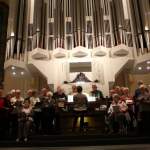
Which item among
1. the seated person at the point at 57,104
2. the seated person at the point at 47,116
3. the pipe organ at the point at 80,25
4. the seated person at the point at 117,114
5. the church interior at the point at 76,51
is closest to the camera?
the seated person at the point at 117,114

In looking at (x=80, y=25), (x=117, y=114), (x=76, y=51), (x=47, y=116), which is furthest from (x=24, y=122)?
(x=80, y=25)

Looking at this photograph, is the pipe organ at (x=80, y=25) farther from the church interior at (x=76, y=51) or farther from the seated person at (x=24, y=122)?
the seated person at (x=24, y=122)

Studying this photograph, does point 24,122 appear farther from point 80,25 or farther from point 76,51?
point 80,25

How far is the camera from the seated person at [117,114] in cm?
830

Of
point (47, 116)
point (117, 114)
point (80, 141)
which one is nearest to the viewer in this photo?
point (80, 141)

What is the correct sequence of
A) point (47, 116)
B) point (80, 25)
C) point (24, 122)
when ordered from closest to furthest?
point (24, 122)
point (47, 116)
point (80, 25)

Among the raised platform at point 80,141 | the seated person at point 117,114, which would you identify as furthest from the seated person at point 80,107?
the raised platform at point 80,141

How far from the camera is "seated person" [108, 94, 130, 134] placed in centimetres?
830

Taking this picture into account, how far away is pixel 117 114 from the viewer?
27.4ft

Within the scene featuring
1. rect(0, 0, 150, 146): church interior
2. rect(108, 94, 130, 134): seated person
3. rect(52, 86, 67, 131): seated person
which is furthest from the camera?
rect(0, 0, 150, 146): church interior

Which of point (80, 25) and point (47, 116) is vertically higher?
point (80, 25)

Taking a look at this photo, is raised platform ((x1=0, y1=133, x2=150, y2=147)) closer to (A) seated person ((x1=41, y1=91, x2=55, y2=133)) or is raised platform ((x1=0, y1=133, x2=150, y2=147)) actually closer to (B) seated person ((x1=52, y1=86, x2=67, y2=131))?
(A) seated person ((x1=41, y1=91, x2=55, y2=133))

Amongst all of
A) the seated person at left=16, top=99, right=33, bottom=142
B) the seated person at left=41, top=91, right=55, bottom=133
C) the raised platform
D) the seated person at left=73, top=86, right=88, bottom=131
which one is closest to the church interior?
the seated person at left=41, top=91, right=55, bottom=133

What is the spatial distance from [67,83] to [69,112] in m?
2.43
